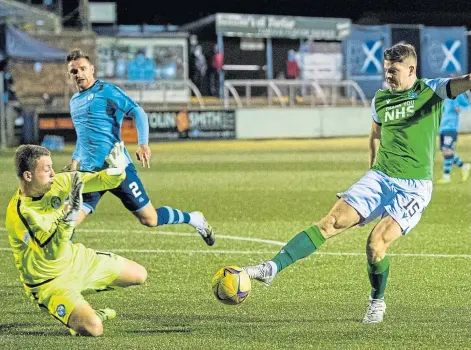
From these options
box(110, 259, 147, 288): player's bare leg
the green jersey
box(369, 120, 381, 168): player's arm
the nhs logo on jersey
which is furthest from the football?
the nhs logo on jersey

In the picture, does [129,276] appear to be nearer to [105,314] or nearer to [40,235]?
[105,314]

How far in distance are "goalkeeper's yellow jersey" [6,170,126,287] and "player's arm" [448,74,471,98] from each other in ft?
8.89

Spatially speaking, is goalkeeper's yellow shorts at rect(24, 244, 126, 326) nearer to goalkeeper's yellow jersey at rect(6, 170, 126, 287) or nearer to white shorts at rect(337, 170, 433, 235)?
goalkeeper's yellow jersey at rect(6, 170, 126, 287)

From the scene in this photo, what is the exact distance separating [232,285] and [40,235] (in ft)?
4.24

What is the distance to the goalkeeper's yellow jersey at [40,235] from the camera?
19.6 ft

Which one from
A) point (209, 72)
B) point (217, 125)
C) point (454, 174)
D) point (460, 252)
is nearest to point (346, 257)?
point (460, 252)

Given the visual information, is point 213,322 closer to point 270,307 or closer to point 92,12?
point 270,307

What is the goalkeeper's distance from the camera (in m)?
5.95

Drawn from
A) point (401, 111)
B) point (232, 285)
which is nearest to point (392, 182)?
point (401, 111)

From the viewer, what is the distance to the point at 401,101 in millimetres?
6777

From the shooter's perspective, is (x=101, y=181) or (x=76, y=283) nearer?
(x=76, y=283)

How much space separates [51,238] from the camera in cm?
602

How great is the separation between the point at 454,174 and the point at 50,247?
15.5 metres

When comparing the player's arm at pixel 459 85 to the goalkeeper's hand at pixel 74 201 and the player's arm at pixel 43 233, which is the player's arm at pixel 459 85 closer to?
the goalkeeper's hand at pixel 74 201
